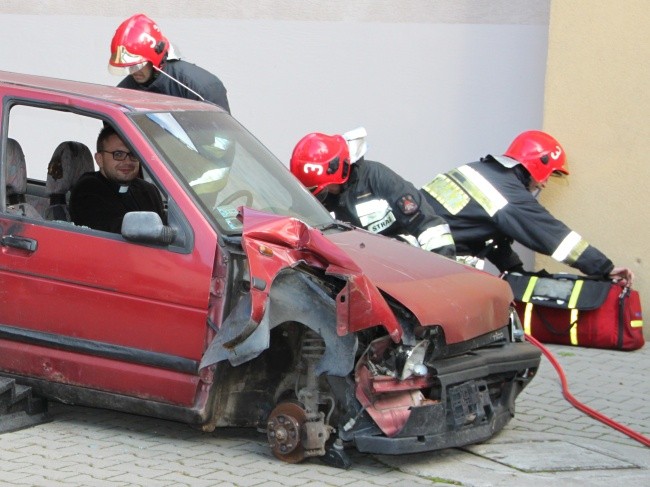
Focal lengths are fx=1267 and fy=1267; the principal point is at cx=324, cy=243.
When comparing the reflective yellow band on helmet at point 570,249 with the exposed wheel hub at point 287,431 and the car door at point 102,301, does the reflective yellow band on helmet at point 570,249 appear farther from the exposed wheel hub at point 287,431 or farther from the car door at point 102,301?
the car door at point 102,301

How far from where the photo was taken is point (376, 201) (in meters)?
7.80

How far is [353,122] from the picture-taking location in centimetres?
1028

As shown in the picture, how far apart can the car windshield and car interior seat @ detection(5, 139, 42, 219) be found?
701 mm

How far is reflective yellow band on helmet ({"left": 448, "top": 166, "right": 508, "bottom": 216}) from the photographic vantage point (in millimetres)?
8562

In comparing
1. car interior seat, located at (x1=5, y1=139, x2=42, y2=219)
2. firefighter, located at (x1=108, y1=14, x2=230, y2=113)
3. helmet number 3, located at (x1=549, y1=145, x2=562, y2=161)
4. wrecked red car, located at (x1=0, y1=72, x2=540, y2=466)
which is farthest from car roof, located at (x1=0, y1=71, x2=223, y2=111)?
helmet number 3, located at (x1=549, y1=145, x2=562, y2=161)

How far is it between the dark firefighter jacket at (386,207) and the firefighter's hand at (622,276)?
1.34m

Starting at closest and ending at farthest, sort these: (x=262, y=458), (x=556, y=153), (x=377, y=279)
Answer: (x=377, y=279)
(x=262, y=458)
(x=556, y=153)

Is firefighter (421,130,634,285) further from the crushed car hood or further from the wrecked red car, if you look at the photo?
A: the crushed car hood

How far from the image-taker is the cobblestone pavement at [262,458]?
5.40 meters

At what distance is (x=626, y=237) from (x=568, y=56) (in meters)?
1.35

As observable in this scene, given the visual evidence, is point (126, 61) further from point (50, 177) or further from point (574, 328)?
point (574, 328)

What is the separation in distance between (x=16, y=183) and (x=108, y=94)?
63 centimetres

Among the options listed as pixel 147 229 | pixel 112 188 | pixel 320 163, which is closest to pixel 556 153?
pixel 320 163

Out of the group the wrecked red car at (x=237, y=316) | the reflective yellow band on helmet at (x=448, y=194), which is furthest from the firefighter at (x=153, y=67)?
the reflective yellow band on helmet at (x=448, y=194)
